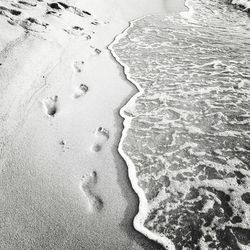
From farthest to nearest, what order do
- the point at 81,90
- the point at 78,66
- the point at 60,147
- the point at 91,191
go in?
the point at 78,66
the point at 81,90
the point at 60,147
the point at 91,191

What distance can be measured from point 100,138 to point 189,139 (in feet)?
3.64

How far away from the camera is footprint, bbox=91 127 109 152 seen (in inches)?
136

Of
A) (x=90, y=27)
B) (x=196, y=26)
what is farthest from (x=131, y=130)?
(x=196, y=26)

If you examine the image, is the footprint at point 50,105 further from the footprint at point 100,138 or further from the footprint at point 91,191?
the footprint at point 91,191

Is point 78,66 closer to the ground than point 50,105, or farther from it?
closer to the ground

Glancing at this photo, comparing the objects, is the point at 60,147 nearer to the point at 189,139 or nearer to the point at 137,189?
the point at 137,189

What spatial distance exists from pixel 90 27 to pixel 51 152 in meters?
4.72

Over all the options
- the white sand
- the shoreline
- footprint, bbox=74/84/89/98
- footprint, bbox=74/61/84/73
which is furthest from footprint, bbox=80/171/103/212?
footprint, bbox=74/61/84/73

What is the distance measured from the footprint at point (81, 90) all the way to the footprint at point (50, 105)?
347mm

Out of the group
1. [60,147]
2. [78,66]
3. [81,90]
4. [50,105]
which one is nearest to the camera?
[60,147]

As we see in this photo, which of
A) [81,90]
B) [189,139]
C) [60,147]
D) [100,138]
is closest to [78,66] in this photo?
[81,90]

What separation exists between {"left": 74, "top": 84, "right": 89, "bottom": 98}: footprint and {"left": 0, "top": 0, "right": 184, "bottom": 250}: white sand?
2cm

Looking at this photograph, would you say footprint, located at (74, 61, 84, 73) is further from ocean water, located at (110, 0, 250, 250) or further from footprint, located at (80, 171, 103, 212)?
footprint, located at (80, 171, 103, 212)

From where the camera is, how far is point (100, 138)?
3625 millimetres
